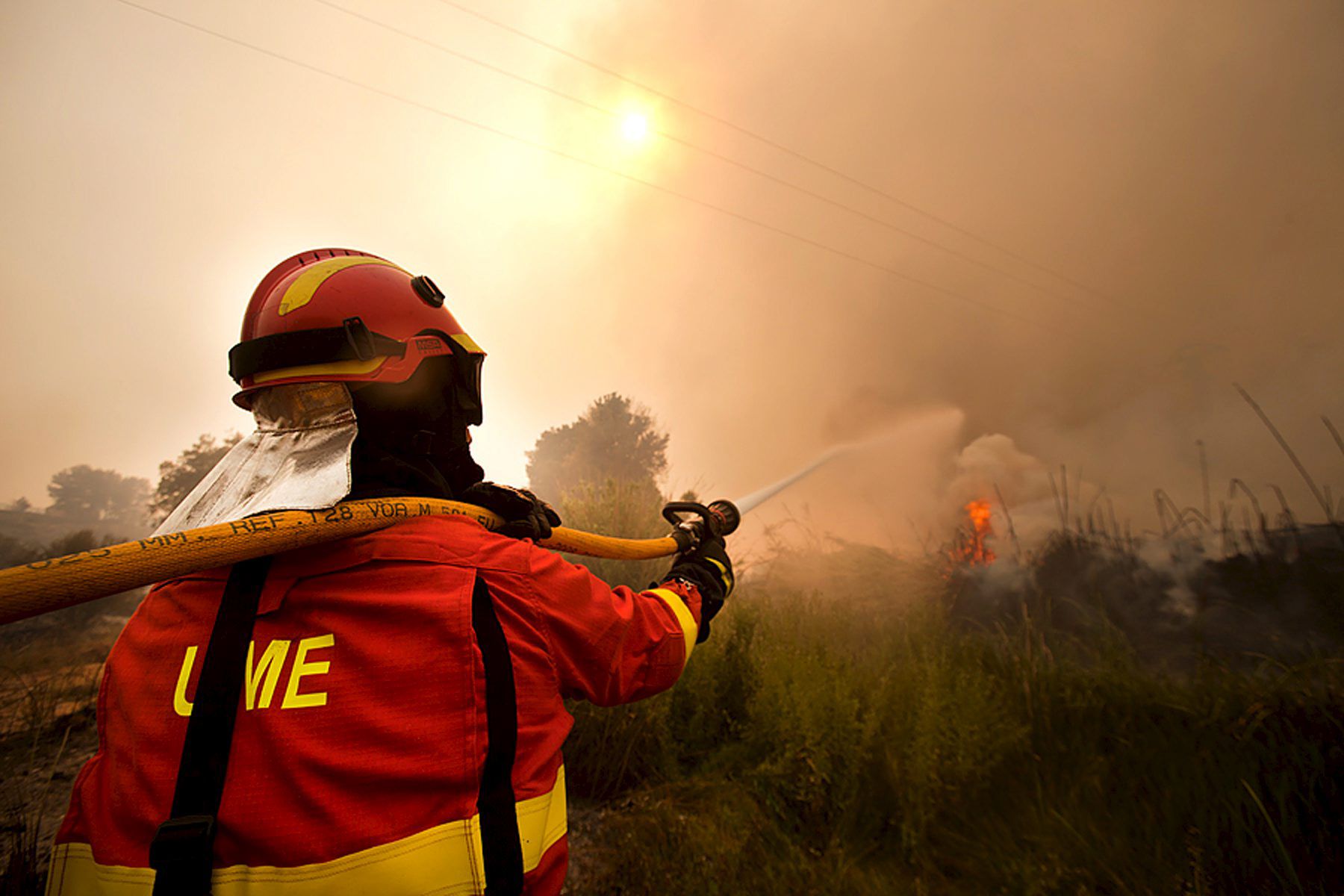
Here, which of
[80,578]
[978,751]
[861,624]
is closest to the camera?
[80,578]

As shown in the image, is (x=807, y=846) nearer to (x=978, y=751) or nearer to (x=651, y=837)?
(x=651, y=837)

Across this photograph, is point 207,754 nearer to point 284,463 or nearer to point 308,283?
point 284,463

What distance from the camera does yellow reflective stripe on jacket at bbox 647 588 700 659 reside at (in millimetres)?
1908

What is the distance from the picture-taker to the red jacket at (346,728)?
106 centimetres

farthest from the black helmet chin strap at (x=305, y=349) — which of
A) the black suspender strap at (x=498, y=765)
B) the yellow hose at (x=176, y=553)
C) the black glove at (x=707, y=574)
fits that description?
the black glove at (x=707, y=574)

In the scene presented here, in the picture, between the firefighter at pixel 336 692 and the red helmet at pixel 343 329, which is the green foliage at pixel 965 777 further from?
the red helmet at pixel 343 329

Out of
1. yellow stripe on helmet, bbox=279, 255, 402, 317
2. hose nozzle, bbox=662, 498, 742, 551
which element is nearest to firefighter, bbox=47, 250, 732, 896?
yellow stripe on helmet, bbox=279, 255, 402, 317

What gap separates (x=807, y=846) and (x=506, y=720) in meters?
2.59

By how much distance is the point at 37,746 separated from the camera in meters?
3.16

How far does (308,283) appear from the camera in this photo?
1783 millimetres

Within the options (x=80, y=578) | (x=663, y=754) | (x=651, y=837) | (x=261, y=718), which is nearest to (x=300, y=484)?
(x=80, y=578)

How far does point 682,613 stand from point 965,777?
241 centimetres

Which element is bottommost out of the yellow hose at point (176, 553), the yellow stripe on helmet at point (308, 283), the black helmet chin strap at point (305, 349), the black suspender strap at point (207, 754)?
the black suspender strap at point (207, 754)

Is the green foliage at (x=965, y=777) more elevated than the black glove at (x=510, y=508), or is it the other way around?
the black glove at (x=510, y=508)
